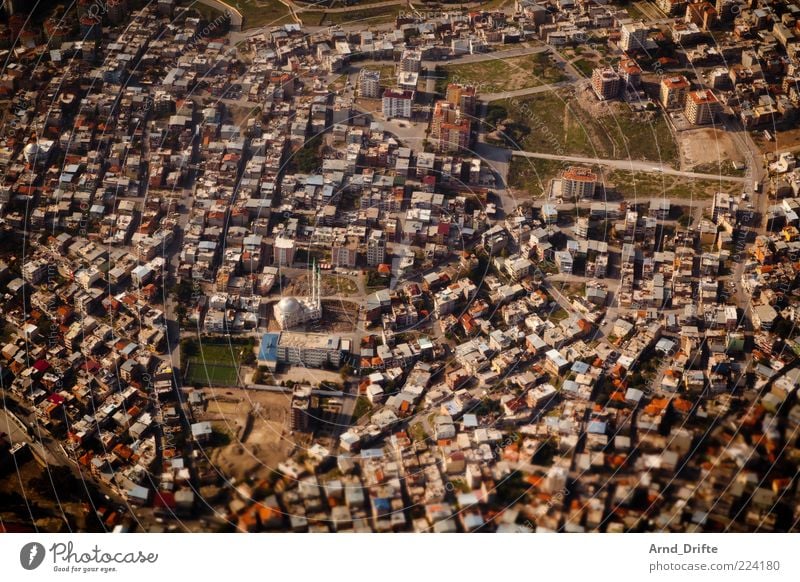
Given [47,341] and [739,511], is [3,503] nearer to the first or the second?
[47,341]

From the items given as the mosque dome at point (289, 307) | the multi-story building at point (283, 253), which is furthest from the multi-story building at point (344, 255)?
the mosque dome at point (289, 307)

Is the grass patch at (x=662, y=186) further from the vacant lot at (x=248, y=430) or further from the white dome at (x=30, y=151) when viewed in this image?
the white dome at (x=30, y=151)

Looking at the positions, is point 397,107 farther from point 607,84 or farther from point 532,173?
point 607,84

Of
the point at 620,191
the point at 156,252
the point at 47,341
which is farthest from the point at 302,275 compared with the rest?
the point at 620,191

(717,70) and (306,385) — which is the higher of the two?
(717,70)

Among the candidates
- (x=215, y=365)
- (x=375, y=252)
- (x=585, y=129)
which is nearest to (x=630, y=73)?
(x=585, y=129)

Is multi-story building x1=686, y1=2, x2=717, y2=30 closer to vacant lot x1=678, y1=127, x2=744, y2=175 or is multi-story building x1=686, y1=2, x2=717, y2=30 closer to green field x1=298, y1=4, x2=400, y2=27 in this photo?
vacant lot x1=678, y1=127, x2=744, y2=175

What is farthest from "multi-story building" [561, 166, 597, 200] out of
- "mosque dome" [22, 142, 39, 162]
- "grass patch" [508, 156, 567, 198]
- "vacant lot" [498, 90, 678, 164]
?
"mosque dome" [22, 142, 39, 162]
